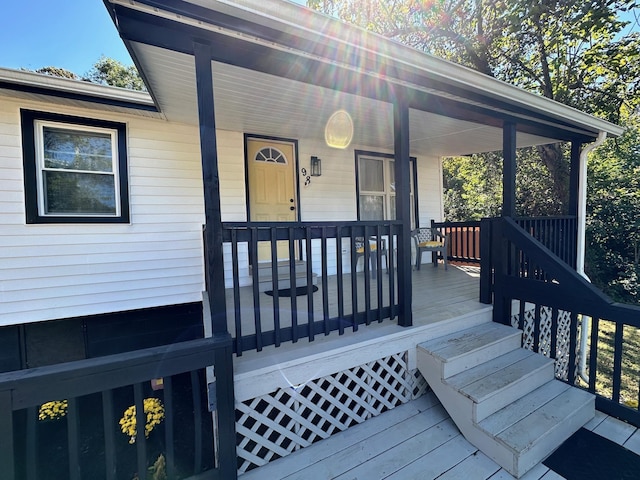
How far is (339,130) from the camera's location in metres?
4.66

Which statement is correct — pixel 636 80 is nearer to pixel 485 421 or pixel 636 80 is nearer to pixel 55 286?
pixel 485 421

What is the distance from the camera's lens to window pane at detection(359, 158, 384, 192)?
18.2ft

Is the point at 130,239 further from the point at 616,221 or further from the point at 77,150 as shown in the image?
the point at 616,221

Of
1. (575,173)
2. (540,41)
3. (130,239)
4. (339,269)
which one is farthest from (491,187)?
(130,239)

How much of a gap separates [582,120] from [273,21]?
406cm

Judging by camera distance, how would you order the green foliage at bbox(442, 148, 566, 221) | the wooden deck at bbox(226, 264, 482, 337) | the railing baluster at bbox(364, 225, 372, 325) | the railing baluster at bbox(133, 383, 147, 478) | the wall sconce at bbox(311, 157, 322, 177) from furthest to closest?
the green foliage at bbox(442, 148, 566, 221) < the wall sconce at bbox(311, 157, 322, 177) < the wooden deck at bbox(226, 264, 482, 337) < the railing baluster at bbox(364, 225, 372, 325) < the railing baluster at bbox(133, 383, 147, 478)

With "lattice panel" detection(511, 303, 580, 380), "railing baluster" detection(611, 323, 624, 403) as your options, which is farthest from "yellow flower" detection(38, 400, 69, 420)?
"railing baluster" detection(611, 323, 624, 403)

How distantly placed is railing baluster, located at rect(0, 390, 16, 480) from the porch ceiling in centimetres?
212

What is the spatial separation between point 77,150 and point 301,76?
292 centimetres

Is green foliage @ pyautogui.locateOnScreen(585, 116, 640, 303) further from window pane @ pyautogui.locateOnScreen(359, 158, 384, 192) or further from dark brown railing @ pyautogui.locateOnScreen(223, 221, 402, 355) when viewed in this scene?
dark brown railing @ pyautogui.locateOnScreen(223, 221, 402, 355)

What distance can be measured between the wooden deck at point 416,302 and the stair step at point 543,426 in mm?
908

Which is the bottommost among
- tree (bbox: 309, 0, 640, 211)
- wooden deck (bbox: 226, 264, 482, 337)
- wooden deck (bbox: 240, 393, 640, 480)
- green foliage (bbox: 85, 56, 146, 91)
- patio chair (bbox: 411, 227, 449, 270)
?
wooden deck (bbox: 240, 393, 640, 480)

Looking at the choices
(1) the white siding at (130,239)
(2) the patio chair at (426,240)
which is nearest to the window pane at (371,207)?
(2) the patio chair at (426,240)

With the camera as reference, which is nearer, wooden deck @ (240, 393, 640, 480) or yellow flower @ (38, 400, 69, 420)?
wooden deck @ (240, 393, 640, 480)
